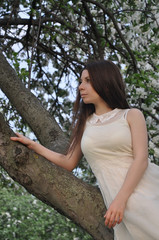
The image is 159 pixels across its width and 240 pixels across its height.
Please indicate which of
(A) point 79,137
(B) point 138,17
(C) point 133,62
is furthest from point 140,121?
(B) point 138,17

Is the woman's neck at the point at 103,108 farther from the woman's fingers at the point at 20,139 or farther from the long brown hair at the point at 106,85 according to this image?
the woman's fingers at the point at 20,139

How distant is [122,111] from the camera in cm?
220

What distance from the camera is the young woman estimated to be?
1862 millimetres

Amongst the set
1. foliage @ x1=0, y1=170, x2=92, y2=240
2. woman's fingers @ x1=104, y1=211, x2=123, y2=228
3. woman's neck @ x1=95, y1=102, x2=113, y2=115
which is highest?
woman's neck @ x1=95, y1=102, x2=113, y2=115

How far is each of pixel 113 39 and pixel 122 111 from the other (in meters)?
2.61

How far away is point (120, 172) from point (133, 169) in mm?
109

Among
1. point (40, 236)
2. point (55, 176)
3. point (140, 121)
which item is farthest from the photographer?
point (40, 236)

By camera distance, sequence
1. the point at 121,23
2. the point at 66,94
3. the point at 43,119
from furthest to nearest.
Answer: the point at 66,94, the point at 121,23, the point at 43,119

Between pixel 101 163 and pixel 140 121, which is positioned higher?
pixel 140 121

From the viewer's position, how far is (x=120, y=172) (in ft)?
6.58

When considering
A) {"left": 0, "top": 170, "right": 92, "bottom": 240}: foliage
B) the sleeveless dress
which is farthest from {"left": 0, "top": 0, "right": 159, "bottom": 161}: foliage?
{"left": 0, "top": 170, "right": 92, "bottom": 240}: foliage

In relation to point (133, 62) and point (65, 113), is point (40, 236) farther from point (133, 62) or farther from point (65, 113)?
point (133, 62)

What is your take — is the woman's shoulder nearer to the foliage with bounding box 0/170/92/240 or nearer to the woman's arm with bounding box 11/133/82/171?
the woman's arm with bounding box 11/133/82/171

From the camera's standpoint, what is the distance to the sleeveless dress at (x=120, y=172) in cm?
186
